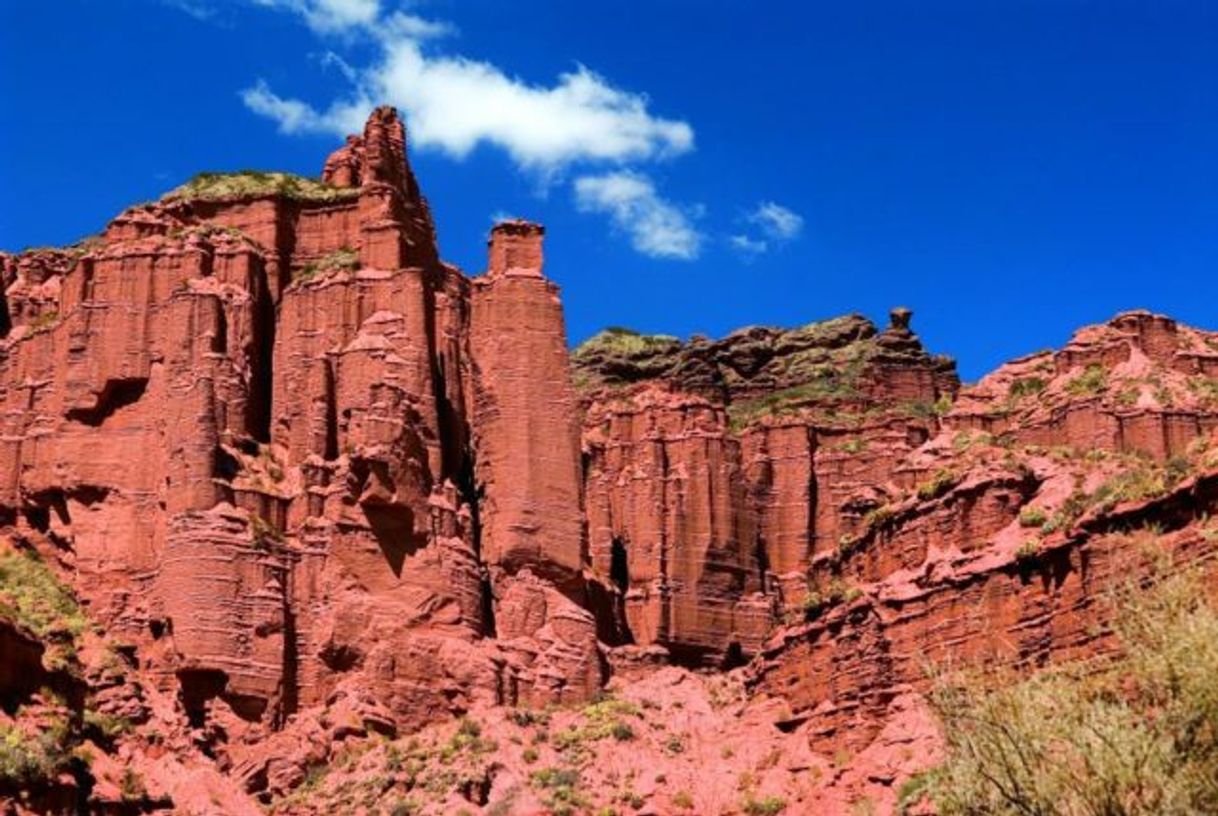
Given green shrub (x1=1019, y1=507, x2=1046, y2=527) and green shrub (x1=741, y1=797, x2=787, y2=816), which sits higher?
green shrub (x1=1019, y1=507, x2=1046, y2=527)

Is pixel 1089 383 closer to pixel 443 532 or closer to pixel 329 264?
pixel 443 532

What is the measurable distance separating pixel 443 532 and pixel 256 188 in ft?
61.7

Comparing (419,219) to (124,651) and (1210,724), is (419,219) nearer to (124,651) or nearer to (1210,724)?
(124,651)

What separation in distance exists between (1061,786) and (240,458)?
166ft

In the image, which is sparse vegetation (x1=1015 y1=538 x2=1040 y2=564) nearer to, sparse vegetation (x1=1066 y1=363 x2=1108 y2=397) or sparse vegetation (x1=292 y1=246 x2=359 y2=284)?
sparse vegetation (x1=1066 y1=363 x2=1108 y2=397)

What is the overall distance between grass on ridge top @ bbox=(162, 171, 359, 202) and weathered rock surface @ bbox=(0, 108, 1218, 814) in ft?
0.82

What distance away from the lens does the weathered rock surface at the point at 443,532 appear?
2381 inches

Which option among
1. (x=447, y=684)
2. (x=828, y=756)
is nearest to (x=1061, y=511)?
(x=828, y=756)

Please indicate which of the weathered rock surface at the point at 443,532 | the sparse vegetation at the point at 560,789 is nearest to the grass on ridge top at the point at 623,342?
the weathered rock surface at the point at 443,532

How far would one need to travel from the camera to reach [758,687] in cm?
7006

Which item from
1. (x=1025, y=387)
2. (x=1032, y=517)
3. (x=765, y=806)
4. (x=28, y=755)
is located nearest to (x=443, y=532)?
(x=765, y=806)

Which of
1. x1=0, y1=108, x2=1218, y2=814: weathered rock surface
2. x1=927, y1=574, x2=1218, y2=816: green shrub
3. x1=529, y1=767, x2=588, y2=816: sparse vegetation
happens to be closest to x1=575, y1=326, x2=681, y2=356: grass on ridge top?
x1=0, y1=108, x2=1218, y2=814: weathered rock surface

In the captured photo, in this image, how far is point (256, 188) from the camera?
8938cm

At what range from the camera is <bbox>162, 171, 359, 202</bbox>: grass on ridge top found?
291 feet
